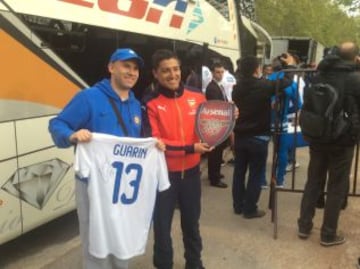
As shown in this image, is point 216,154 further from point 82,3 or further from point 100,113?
point 100,113

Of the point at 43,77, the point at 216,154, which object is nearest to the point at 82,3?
the point at 43,77

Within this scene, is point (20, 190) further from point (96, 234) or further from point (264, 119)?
point (264, 119)

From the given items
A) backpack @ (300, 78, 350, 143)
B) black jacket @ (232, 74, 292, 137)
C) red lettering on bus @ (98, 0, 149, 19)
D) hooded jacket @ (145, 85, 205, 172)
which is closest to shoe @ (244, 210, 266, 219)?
black jacket @ (232, 74, 292, 137)

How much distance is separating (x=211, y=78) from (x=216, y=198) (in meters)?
1.85

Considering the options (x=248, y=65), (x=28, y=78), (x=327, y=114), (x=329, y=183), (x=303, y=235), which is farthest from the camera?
(x=248, y=65)

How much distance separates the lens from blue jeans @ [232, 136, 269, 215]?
18.2 feet

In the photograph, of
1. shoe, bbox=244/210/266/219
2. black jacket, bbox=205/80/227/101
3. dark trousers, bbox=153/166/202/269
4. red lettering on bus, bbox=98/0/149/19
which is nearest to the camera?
dark trousers, bbox=153/166/202/269

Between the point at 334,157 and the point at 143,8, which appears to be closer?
the point at 334,157

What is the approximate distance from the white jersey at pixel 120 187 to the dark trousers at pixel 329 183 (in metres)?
2.02

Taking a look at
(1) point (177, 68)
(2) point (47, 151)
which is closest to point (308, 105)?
(1) point (177, 68)

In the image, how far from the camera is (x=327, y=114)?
4.55 m

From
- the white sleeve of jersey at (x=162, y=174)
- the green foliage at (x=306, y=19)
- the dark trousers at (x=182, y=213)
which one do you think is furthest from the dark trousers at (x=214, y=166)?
the green foliage at (x=306, y=19)

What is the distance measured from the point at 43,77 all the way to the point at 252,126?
2.30 m

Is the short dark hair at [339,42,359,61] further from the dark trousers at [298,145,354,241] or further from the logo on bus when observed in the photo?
the logo on bus
